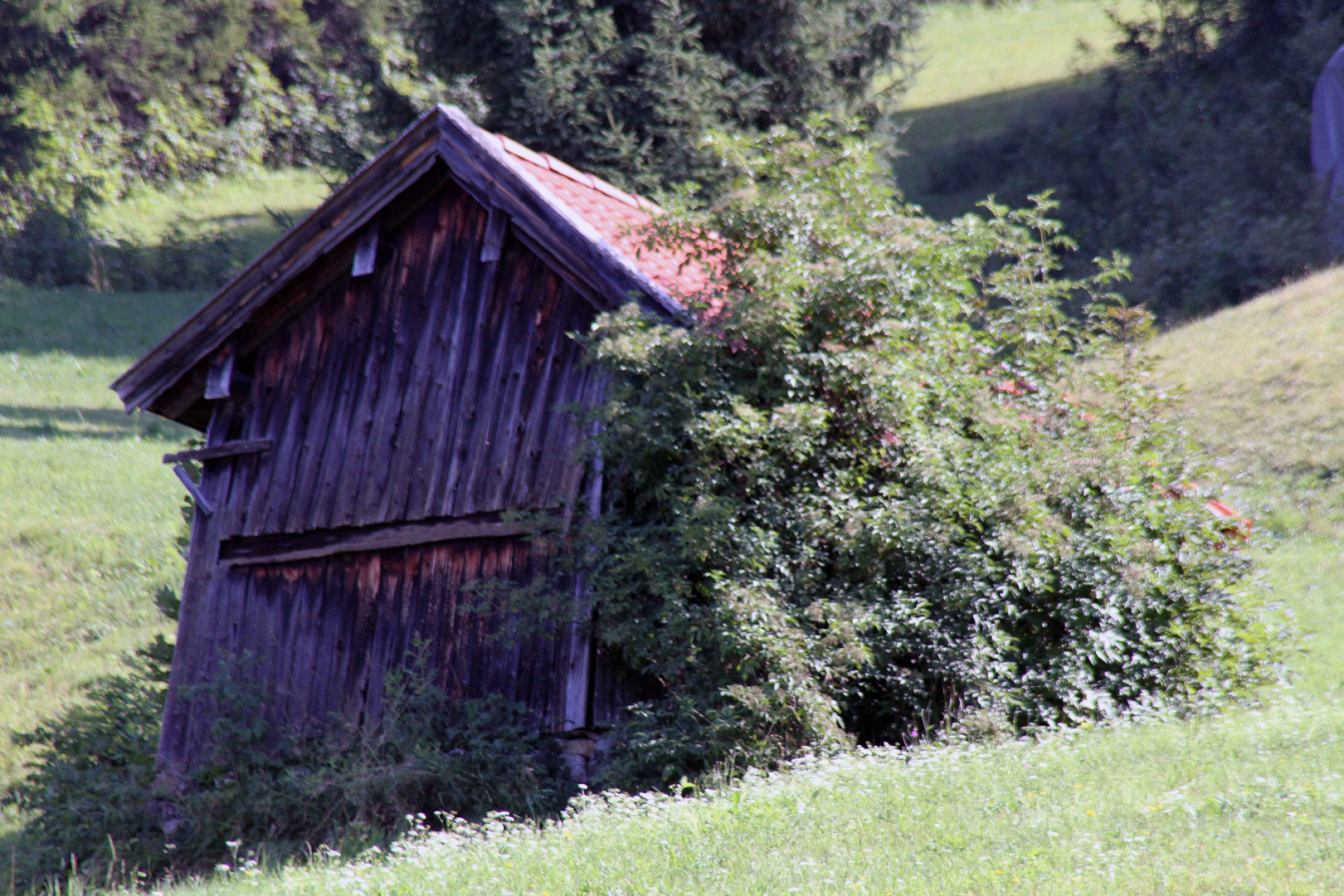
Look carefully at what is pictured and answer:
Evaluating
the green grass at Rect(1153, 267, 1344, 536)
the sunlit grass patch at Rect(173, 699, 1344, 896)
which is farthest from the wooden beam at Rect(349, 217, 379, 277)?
the green grass at Rect(1153, 267, 1344, 536)

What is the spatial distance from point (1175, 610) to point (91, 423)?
1934 centimetres

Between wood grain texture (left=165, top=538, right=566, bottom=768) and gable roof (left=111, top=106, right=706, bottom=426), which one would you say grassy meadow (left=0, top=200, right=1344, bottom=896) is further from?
gable roof (left=111, top=106, right=706, bottom=426)

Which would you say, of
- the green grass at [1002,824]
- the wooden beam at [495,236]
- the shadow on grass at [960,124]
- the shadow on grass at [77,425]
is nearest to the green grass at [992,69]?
the shadow on grass at [960,124]

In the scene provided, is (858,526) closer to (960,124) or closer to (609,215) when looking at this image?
(609,215)

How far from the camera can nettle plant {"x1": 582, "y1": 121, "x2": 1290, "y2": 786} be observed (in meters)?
7.89

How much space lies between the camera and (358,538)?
10031mm

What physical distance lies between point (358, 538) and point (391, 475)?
605mm

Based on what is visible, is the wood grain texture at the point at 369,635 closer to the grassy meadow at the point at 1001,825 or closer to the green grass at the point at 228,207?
the grassy meadow at the point at 1001,825

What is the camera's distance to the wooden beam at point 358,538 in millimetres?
9461

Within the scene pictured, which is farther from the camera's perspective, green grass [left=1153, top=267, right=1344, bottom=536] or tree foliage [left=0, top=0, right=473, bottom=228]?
tree foliage [left=0, top=0, right=473, bottom=228]

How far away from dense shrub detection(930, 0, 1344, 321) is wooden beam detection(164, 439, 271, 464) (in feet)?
64.0

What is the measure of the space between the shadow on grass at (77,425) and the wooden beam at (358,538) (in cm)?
1180

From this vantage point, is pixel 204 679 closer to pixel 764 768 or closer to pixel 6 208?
pixel 764 768

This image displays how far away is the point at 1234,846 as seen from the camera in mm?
5488
